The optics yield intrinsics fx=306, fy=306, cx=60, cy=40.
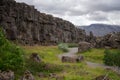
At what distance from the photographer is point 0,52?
61688mm

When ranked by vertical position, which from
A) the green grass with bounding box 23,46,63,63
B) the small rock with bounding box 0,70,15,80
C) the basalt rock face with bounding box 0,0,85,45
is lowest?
the green grass with bounding box 23,46,63,63

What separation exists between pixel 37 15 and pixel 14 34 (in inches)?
1251

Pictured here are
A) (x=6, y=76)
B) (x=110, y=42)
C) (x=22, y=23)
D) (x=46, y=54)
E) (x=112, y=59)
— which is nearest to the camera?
(x=6, y=76)

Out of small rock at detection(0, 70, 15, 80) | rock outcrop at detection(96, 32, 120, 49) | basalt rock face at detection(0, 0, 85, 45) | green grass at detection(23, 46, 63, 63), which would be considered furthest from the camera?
basalt rock face at detection(0, 0, 85, 45)

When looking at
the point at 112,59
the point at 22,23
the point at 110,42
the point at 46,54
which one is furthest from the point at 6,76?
the point at 22,23

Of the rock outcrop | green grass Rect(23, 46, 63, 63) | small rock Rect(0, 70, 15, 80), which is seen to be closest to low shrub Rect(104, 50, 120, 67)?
green grass Rect(23, 46, 63, 63)

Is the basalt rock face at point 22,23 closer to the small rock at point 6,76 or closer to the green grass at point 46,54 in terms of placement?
the green grass at point 46,54

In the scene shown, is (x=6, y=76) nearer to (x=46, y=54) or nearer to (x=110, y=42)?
(x=46, y=54)

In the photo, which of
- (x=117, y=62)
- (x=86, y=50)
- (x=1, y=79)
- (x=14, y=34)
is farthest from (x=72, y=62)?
(x=14, y=34)

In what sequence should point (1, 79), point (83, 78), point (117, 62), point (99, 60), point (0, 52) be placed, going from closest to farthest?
point (1, 79), point (0, 52), point (83, 78), point (117, 62), point (99, 60)

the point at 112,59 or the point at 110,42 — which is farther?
the point at 110,42

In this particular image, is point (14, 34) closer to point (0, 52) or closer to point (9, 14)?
point (9, 14)

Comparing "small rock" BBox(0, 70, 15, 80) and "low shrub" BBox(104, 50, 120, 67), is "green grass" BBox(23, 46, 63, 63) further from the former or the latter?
"small rock" BBox(0, 70, 15, 80)

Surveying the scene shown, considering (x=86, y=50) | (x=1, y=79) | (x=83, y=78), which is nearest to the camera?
(x=1, y=79)
